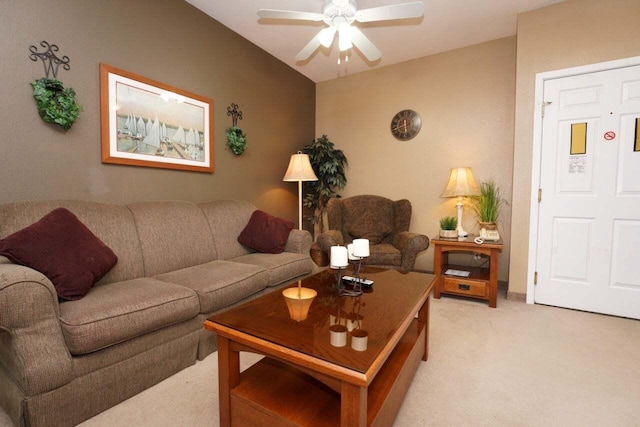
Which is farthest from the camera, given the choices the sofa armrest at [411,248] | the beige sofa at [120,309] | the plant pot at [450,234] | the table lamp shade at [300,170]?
the table lamp shade at [300,170]

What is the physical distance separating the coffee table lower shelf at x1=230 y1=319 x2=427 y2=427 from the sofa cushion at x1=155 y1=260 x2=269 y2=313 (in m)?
0.61

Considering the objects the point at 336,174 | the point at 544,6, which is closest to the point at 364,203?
the point at 336,174

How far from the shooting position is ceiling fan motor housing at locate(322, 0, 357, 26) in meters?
2.08

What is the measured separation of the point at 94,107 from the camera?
214 cm

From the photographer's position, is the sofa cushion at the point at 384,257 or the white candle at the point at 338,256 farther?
the sofa cushion at the point at 384,257

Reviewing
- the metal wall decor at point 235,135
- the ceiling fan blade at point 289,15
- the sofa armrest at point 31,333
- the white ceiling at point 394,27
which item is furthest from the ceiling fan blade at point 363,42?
the sofa armrest at point 31,333

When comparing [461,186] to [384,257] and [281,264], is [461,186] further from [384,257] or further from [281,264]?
[281,264]

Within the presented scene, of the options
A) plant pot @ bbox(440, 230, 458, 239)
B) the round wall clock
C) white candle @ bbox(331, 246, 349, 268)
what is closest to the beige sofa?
white candle @ bbox(331, 246, 349, 268)

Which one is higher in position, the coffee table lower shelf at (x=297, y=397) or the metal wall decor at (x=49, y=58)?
the metal wall decor at (x=49, y=58)

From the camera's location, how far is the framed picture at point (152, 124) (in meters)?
2.22

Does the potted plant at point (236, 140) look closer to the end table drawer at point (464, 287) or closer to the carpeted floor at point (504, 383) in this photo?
the carpeted floor at point (504, 383)

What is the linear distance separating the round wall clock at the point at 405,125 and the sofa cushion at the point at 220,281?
262 cm

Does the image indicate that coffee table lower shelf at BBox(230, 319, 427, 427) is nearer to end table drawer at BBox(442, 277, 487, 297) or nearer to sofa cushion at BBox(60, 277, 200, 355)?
sofa cushion at BBox(60, 277, 200, 355)

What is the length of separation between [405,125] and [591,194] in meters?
2.02
